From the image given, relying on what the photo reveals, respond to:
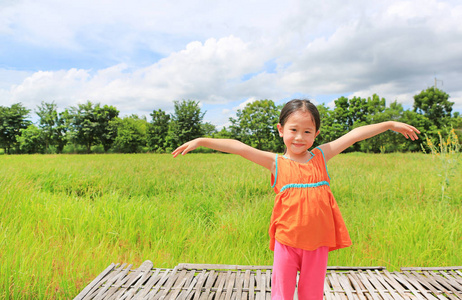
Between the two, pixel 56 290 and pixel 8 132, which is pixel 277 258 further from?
pixel 8 132

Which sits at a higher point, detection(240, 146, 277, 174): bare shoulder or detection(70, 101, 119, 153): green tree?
detection(70, 101, 119, 153): green tree

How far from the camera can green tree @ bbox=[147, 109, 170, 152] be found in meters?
27.7

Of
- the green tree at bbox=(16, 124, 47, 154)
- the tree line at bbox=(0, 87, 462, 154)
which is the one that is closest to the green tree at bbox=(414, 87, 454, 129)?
the tree line at bbox=(0, 87, 462, 154)

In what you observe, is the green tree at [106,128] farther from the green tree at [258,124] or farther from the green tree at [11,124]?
the green tree at [258,124]

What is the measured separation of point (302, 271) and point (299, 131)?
3.29ft

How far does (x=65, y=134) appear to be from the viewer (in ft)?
87.2

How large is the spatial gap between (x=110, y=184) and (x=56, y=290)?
3.97 meters

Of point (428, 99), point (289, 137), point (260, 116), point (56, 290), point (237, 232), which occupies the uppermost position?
point (428, 99)

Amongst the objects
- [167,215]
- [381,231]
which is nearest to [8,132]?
[167,215]

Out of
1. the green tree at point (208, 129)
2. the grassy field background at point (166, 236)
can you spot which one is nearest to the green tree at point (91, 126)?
the green tree at point (208, 129)

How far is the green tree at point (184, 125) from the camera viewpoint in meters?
26.4

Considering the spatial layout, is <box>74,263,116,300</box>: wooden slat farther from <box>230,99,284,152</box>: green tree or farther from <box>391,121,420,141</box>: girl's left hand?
<box>230,99,284,152</box>: green tree

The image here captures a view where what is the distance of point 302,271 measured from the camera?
78.9 inches

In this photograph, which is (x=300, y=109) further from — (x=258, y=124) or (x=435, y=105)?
(x=435, y=105)
